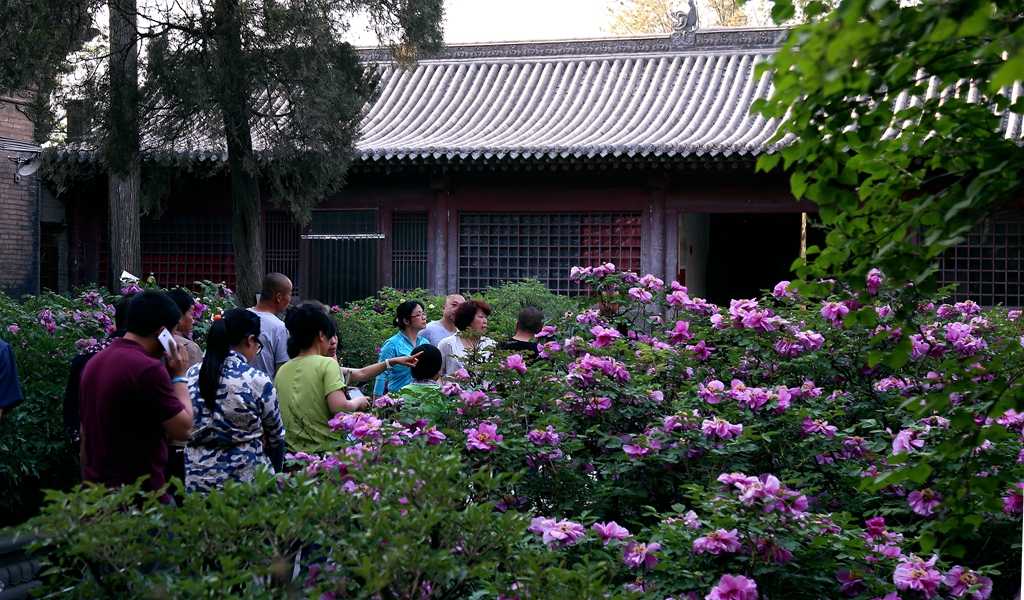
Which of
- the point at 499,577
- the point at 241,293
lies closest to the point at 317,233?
the point at 241,293

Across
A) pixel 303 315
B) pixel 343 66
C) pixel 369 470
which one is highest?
pixel 343 66

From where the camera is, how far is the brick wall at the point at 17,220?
45.1 feet

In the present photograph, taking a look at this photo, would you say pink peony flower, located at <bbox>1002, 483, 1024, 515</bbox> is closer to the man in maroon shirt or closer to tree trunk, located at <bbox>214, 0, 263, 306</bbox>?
the man in maroon shirt

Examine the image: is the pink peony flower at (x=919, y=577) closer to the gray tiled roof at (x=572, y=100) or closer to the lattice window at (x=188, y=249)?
the gray tiled roof at (x=572, y=100)

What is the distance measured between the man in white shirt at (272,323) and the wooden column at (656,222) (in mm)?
7609

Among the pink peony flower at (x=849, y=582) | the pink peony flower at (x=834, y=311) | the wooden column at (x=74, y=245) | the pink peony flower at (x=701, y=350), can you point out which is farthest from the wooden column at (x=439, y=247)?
the pink peony flower at (x=849, y=582)

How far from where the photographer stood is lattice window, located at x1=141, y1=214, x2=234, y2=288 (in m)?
13.9

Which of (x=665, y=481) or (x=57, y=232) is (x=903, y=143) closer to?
(x=665, y=481)

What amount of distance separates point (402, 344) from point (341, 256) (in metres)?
7.77

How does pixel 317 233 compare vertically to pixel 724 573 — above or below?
above

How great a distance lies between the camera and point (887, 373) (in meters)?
4.38

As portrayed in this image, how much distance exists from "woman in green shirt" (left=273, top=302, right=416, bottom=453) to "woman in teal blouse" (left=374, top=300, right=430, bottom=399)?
4.14ft

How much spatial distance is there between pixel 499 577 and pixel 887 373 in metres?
2.71

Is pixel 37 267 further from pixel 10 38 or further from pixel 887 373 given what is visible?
pixel 887 373
